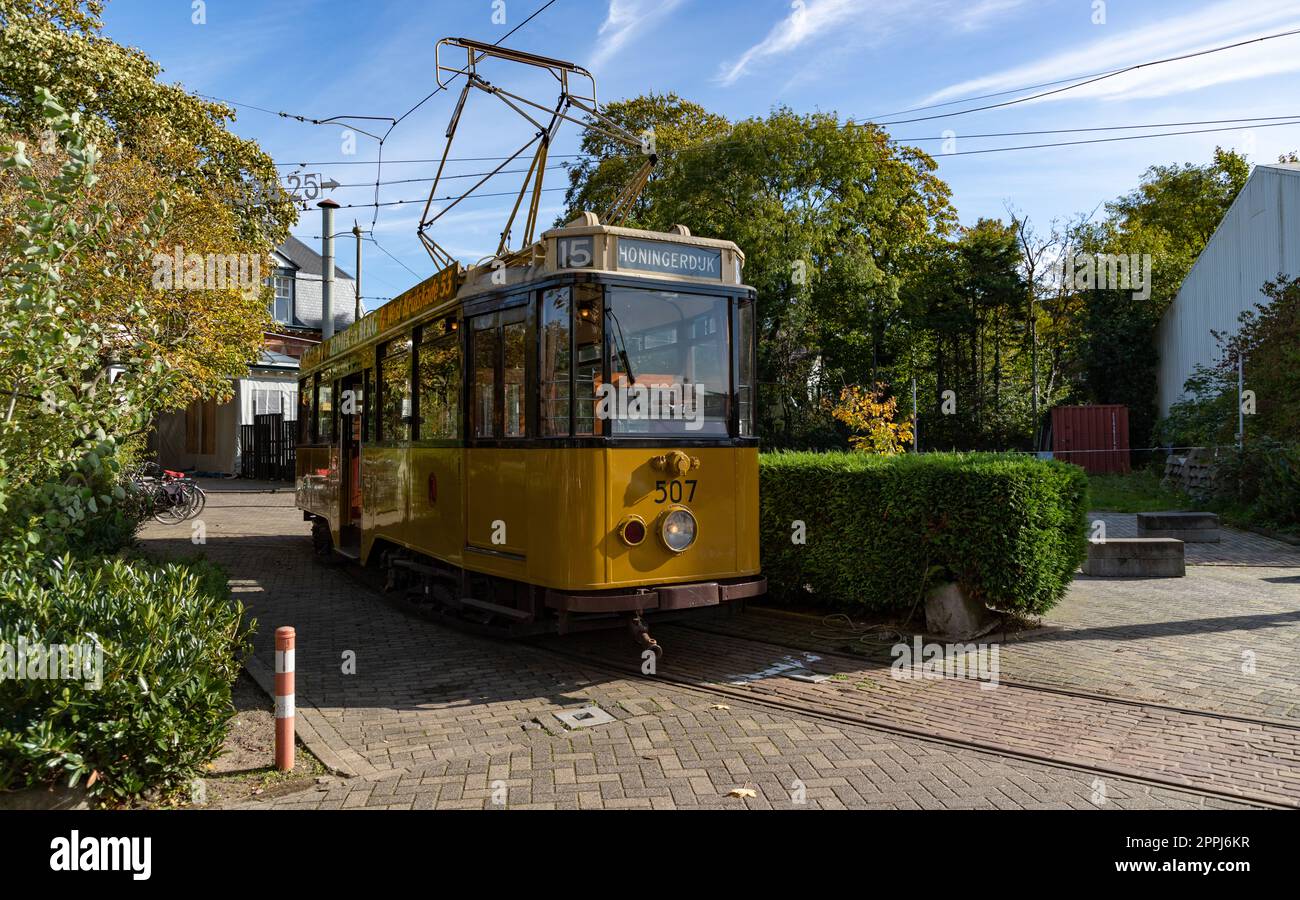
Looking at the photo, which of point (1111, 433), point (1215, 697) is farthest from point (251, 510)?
point (1111, 433)

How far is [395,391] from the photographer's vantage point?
10070 mm

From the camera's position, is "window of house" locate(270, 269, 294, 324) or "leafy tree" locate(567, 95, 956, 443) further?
"window of house" locate(270, 269, 294, 324)

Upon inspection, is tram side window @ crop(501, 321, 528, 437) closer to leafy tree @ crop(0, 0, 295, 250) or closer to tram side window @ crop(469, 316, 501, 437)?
tram side window @ crop(469, 316, 501, 437)

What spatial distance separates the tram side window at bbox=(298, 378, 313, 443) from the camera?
14.5m

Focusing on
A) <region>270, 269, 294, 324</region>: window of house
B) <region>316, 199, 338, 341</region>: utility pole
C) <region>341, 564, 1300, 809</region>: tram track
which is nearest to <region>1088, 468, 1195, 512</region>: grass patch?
<region>341, 564, 1300, 809</region>: tram track

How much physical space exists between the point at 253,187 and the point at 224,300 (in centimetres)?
598

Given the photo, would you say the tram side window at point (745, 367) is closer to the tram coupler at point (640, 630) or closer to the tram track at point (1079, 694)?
the tram coupler at point (640, 630)

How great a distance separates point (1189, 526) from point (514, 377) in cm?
1242

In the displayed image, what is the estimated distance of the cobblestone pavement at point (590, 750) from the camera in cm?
480

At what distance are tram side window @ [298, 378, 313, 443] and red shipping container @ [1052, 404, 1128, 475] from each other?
72.5ft

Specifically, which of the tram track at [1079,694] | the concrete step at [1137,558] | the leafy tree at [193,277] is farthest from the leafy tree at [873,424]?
the leafy tree at [193,277]

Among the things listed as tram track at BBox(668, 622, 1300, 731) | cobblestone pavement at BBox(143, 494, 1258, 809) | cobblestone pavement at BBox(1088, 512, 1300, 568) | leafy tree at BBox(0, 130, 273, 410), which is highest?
leafy tree at BBox(0, 130, 273, 410)

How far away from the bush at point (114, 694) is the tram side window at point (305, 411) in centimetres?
943

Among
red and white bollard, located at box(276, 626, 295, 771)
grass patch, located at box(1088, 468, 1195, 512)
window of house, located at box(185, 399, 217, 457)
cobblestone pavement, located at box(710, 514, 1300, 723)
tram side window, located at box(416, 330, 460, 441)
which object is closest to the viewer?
red and white bollard, located at box(276, 626, 295, 771)
